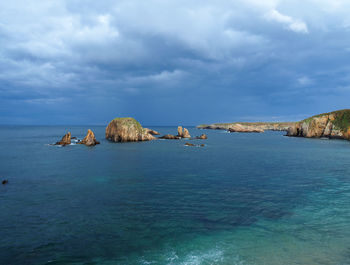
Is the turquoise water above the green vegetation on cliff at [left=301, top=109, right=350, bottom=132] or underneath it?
underneath

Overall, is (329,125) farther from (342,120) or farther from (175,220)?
(175,220)

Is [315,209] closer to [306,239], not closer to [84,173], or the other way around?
[306,239]

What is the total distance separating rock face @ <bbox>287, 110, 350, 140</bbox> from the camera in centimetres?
12062

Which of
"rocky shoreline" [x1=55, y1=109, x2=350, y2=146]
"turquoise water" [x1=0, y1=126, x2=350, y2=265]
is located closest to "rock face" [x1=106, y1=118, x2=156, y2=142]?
"rocky shoreline" [x1=55, y1=109, x2=350, y2=146]

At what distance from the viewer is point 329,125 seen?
417 ft

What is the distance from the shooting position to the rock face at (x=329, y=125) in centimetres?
12062

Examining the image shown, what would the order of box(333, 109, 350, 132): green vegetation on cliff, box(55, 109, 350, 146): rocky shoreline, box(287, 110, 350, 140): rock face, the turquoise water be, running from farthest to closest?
box(287, 110, 350, 140): rock face, box(333, 109, 350, 132): green vegetation on cliff, box(55, 109, 350, 146): rocky shoreline, the turquoise water

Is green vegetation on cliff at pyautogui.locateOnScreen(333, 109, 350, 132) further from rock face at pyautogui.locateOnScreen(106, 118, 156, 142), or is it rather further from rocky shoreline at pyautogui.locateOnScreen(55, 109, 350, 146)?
rock face at pyautogui.locateOnScreen(106, 118, 156, 142)

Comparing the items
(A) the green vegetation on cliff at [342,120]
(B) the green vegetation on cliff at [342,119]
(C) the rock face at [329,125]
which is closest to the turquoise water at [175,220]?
(A) the green vegetation on cliff at [342,120]

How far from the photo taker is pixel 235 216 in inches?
754

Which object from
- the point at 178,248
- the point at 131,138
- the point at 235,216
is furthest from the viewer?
the point at 131,138

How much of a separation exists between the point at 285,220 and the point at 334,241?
379 cm

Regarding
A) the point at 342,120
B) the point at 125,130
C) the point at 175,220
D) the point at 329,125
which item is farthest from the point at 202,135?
the point at 175,220

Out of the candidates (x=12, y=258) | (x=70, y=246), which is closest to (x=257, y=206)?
(x=70, y=246)
